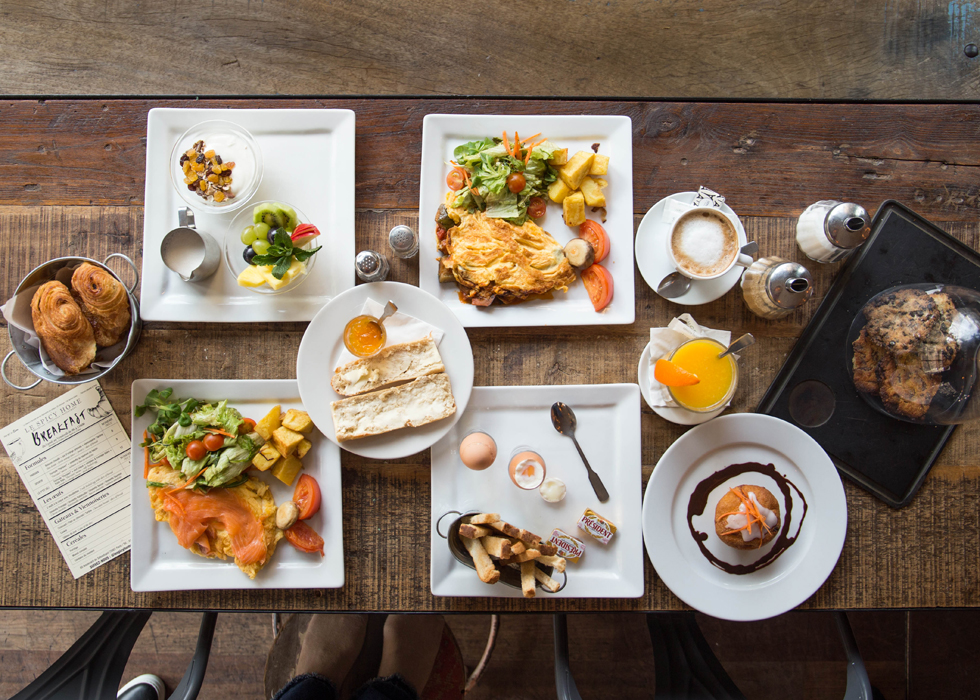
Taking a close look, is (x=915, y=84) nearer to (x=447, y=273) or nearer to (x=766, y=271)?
(x=766, y=271)

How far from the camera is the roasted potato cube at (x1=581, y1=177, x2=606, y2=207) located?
1.87 meters

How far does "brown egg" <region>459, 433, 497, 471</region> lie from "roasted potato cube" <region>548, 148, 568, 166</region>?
1007 mm

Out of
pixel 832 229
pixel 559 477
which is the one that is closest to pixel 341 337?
pixel 559 477

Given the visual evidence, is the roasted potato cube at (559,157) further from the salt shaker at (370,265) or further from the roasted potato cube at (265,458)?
the roasted potato cube at (265,458)

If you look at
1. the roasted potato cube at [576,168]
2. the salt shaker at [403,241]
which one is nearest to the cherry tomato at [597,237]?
the roasted potato cube at [576,168]

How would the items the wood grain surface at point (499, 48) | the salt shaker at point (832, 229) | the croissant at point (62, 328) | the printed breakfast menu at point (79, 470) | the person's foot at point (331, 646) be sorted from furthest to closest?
the wood grain surface at point (499, 48) → the person's foot at point (331, 646) → the printed breakfast menu at point (79, 470) → the salt shaker at point (832, 229) → the croissant at point (62, 328)

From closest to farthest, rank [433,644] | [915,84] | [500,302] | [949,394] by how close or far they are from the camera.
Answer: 1. [949,394]
2. [500,302]
3. [433,644]
4. [915,84]

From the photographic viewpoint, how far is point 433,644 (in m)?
2.40

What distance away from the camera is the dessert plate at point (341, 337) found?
1.83 meters

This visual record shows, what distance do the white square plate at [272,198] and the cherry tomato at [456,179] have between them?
0.36 metres

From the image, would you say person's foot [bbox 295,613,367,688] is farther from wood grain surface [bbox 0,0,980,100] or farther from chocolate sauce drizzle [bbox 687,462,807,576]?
wood grain surface [bbox 0,0,980,100]

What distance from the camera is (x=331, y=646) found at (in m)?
2.36

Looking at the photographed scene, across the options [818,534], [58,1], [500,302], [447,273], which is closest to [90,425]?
[447,273]

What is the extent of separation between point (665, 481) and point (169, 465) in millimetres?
1723
